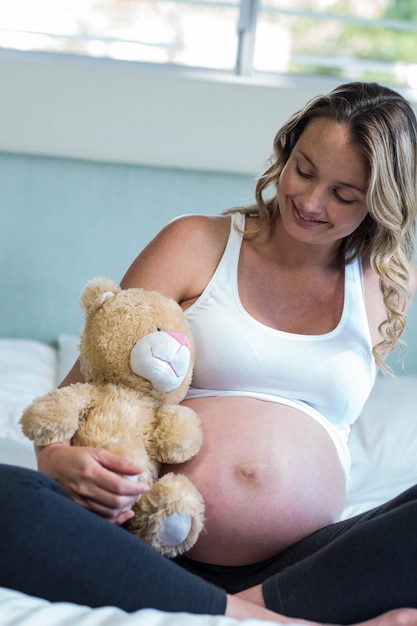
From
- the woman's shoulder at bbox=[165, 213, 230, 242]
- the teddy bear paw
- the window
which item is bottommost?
the teddy bear paw

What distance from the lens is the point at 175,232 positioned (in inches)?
55.5

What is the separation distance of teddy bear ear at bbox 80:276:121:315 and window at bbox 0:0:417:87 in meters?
1.51

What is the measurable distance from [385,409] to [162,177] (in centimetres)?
89

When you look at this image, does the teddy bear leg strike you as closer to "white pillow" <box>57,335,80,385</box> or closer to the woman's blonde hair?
the woman's blonde hair

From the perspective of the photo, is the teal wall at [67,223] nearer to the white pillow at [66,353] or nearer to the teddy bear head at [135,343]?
the white pillow at [66,353]

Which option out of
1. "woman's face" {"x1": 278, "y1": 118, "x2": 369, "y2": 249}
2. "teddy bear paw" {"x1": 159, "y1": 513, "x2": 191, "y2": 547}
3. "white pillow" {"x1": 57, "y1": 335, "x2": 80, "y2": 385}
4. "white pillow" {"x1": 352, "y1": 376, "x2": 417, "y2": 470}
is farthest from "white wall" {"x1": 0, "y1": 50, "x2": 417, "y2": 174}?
"teddy bear paw" {"x1": 159, "y1": 513, "x2": 191, "y2": 547}

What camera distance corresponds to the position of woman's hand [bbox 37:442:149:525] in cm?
102

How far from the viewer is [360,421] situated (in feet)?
6.81

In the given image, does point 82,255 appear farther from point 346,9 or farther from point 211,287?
point 346,9

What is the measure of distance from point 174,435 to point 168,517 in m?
0.11

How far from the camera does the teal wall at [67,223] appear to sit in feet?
7.77

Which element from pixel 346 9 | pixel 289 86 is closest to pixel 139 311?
pixel 289 86

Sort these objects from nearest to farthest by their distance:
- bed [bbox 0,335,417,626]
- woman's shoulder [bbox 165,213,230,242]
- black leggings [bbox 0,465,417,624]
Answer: black leggings [bbox 0,465,417,624], woman's shoulder [bbox 165,213,230,242], bed [bbox 0,335,417,626]

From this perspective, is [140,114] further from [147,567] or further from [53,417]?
[147,567]
